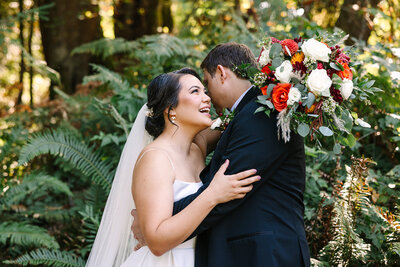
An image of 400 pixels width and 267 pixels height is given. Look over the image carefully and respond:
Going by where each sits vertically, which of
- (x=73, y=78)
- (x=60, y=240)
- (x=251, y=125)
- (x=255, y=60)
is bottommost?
(x=60, y=240)

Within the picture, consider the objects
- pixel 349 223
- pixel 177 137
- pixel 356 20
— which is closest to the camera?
pixel 177 137

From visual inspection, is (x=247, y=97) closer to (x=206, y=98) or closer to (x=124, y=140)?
(x=206, y=98)

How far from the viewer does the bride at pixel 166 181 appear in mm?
2363

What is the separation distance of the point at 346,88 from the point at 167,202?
124 cm

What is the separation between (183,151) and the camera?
9.62 ft

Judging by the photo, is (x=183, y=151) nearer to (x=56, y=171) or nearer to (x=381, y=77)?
(x=381, y=77)

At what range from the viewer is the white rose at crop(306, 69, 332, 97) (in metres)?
2.13

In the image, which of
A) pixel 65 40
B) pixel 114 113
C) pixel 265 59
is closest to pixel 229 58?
pixel 265 59

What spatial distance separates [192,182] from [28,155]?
2149 mm

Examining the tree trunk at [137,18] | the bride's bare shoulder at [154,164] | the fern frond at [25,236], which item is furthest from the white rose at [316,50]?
the tree trunk at [137,18]

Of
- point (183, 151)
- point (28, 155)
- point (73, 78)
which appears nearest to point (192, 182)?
point (183, 151)

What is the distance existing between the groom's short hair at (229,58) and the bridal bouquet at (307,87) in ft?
1.52

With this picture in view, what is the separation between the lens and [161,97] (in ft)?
9.52

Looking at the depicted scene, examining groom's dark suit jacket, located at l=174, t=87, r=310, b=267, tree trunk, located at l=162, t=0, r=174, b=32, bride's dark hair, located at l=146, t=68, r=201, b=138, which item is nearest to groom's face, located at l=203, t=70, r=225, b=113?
bride's dark hair, located at l=146, t=68, r=201, b=138
